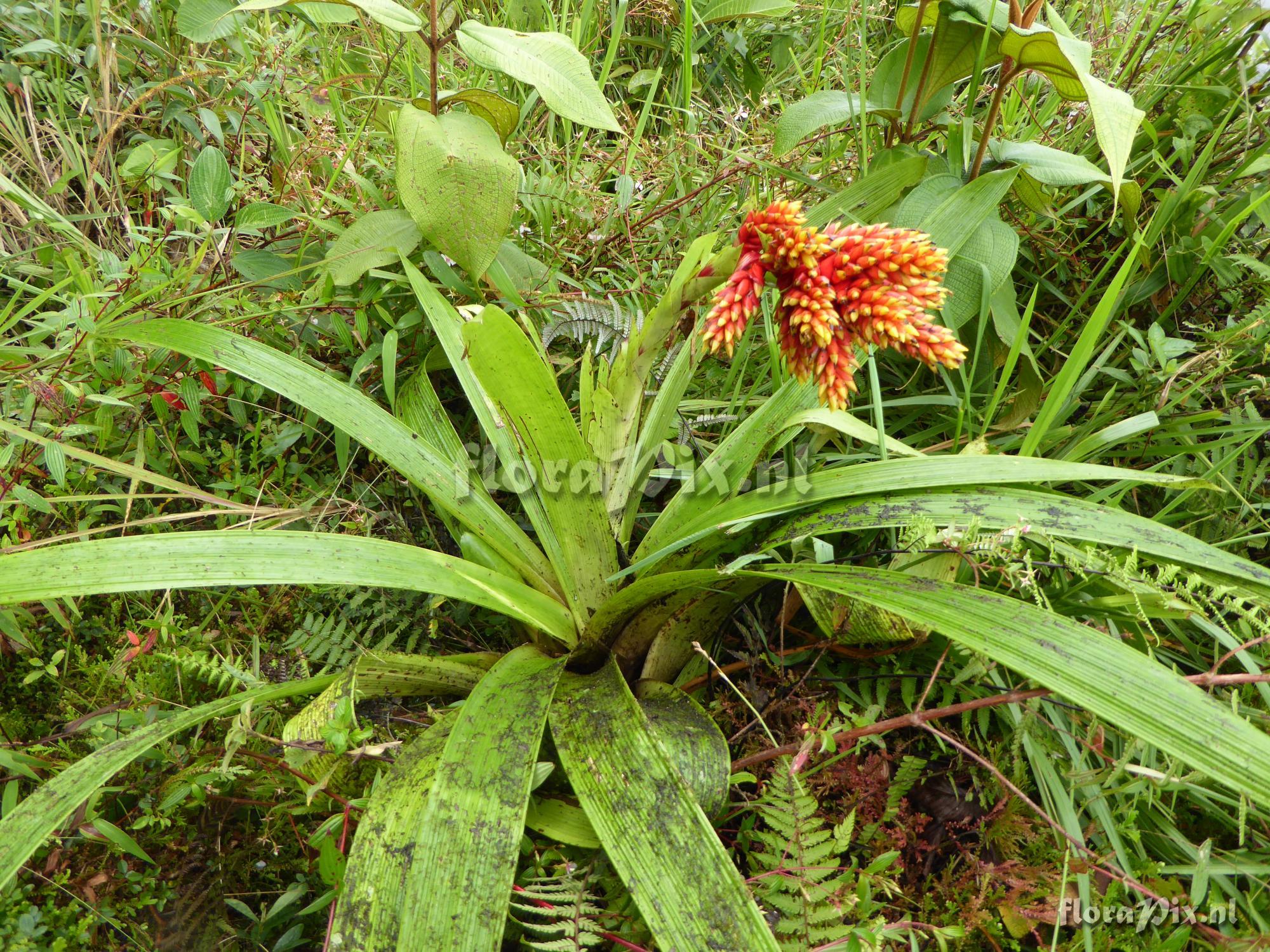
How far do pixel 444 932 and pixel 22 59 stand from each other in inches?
128

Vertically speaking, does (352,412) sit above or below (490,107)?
below

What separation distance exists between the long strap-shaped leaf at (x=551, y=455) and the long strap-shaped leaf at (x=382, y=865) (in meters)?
0.51

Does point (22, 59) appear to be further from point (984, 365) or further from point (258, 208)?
point (984, 365)

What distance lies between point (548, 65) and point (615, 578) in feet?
3.67

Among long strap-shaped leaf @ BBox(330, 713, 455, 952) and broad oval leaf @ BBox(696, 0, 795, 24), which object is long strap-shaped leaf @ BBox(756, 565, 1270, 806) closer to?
long strap-shaped leaf @ BBox(330, 713, 455, 952)

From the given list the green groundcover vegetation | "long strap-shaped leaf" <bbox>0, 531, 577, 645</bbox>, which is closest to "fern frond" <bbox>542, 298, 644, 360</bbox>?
the green groundcover vegetation

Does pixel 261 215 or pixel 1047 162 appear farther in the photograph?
pixel 261 215

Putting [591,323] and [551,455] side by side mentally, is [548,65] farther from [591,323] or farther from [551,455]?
[551,455]

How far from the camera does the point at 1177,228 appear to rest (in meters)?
2.22

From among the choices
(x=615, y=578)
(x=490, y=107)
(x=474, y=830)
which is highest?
(x=490, y=107)

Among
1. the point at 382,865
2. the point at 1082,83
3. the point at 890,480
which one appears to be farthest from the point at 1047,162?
the point at 382,865

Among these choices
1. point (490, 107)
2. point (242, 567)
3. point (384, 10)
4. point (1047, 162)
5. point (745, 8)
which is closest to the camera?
point (242, 567)

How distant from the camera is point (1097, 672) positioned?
114 cm

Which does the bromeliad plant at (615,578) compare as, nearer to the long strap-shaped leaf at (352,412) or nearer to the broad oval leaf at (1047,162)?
the long strap-shaped leaf at (352,412)
